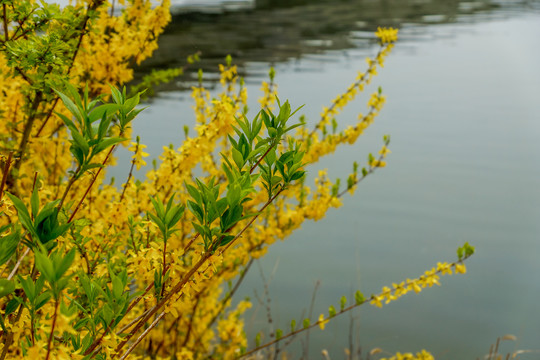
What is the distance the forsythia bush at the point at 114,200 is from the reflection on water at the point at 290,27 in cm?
753

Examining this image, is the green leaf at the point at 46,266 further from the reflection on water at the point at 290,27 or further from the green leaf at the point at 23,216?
the reflection on water at the point at 290,27

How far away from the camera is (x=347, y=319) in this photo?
5.46 m

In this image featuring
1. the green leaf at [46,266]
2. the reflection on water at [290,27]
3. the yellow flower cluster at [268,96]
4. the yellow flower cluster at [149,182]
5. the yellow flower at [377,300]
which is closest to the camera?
the green leaf at [46,266]

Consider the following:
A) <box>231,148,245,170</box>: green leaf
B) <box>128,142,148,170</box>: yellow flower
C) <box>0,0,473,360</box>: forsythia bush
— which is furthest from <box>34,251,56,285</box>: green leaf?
<box>128,142,148,170</box>: yellow flower

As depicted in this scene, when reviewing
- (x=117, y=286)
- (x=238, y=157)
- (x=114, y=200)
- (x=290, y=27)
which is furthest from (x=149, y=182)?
(x=290, y=27)

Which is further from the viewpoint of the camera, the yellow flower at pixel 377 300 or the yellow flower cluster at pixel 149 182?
the yellow flower at pixel 377 300

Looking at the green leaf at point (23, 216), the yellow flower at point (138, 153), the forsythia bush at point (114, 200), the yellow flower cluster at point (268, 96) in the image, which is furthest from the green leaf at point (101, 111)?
the yellow flower cluster at point (268, 96)

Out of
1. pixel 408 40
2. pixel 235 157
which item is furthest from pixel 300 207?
pixel 408 40

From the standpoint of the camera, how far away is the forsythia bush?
0.99 m

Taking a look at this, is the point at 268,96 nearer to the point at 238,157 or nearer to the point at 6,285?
the point at 238,157

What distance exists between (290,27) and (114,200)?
17307 millimetres

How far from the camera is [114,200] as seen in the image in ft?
8.70

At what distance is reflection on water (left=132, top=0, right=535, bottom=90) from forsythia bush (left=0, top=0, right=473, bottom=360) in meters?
7.53

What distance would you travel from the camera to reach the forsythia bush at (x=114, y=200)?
0.99 metres
